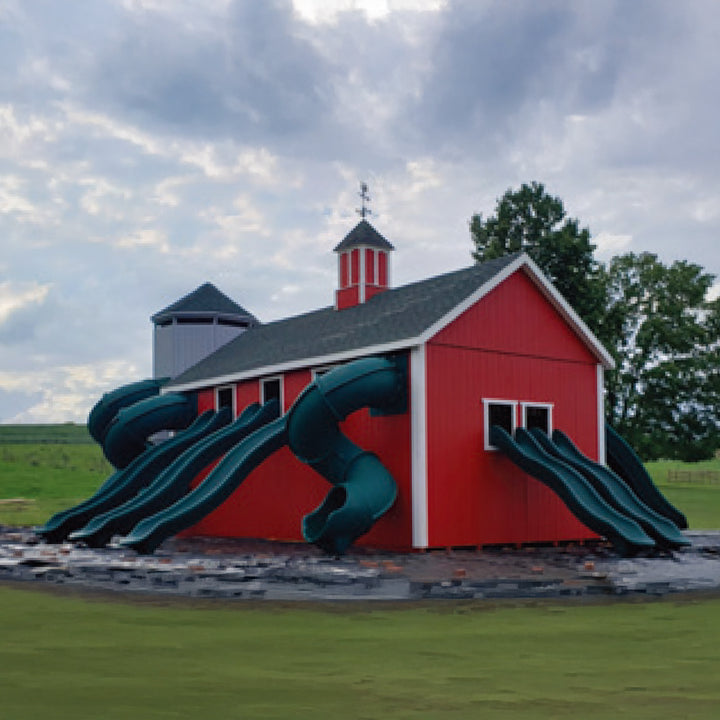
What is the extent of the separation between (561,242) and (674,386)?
13013 mm

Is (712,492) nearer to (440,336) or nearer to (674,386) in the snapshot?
(674,386)

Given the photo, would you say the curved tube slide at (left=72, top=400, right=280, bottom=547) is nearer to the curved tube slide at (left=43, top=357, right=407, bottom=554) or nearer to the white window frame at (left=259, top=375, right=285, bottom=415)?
the curved tube slide at (left=43, top=357, right=407, bottom=554)

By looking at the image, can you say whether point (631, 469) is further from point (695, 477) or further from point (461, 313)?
point (695, 477)

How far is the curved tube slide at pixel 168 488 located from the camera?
19.5 m

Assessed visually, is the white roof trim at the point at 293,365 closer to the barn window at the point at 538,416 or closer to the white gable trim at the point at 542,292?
the white gable trim at the point at 542,292

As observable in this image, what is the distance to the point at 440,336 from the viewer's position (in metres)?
18.6

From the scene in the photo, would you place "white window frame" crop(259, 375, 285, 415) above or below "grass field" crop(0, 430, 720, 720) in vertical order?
above

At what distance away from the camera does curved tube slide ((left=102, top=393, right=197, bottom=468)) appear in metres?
24.1

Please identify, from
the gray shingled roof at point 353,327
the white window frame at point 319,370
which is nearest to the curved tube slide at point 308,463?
the gray shingled roof at point 353,327

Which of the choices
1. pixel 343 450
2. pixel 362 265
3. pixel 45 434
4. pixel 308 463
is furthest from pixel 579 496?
pixel 45 434

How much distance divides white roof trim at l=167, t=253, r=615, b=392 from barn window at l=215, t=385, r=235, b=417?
1.65 ft

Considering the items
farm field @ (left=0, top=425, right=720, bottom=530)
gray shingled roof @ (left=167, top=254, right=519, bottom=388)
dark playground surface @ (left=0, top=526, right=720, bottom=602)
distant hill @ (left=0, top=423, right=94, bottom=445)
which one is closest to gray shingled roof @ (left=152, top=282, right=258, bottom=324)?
gray shingled roof @ (left=167, top=254, right=519, bottom=388)

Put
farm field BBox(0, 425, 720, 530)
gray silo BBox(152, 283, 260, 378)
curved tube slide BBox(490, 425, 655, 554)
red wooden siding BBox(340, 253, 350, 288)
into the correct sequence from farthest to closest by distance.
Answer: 1. farm field BBox(0, 425, 720, 530)
2. gray silo BBox(152, 283, 260, 378)
3. red wooden siding BBox(340, 253, 350, 288)
4. curved tube slide BBox(490, 425, 655, 554)

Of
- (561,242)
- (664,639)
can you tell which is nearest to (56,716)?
(664,639)
